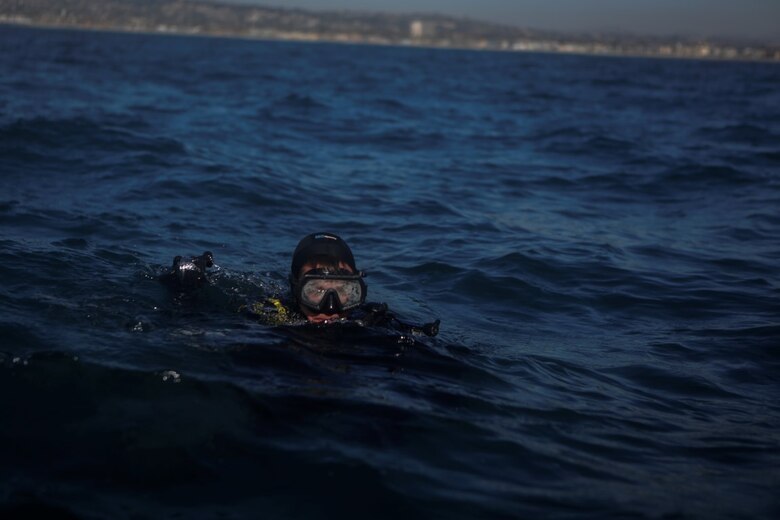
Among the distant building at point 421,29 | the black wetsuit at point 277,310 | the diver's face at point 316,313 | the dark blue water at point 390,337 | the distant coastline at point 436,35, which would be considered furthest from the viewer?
the distant building at point 421,29

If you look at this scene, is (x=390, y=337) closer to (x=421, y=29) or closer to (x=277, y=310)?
(x=277, y=310)

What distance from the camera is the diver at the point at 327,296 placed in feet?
17.6

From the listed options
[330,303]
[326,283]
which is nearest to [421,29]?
[326,283]

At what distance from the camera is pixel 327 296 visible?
17.4 feet

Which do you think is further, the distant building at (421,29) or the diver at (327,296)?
the distant building at (421,29)

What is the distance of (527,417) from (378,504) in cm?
141

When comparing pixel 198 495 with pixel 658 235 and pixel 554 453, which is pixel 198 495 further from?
pixel 658 235

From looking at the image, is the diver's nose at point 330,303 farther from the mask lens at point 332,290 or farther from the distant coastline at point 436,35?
the distant coastline at point 436,35

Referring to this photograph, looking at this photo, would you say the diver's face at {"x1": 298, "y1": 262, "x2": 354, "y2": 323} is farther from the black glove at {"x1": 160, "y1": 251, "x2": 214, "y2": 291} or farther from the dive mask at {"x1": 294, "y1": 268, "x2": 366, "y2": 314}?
the black glove at {"x1": 160, "y1": 251, "x2": 214, "y2": 291}

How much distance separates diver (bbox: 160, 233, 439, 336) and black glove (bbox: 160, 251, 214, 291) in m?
0.45

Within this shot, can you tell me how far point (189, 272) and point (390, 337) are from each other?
158cm

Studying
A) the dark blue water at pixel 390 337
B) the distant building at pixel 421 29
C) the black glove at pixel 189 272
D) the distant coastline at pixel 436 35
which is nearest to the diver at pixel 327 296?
the dark blue water at pixel 390 337

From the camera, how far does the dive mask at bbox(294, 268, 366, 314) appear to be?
5312 millimetres

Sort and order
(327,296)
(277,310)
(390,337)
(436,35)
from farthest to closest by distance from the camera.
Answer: (436,35)
(277,310)
(390,337)
(327,296)
